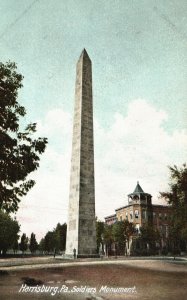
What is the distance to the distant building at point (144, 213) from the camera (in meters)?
66.7

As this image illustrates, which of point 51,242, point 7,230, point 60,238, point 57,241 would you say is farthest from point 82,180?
point 60,238

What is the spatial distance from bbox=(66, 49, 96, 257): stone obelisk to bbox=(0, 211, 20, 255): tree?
29.9 m

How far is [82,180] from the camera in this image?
2228 centimetres

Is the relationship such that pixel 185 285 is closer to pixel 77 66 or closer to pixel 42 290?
pixel 42 290

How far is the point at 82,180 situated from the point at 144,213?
159 ft

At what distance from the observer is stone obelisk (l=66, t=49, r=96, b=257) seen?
2159 cm

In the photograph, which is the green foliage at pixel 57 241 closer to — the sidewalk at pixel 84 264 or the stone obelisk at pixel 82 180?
the stone obelisk at pixel 82 180

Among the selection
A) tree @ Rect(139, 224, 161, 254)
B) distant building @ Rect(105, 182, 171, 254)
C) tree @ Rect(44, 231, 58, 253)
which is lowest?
tree @ Rect(44, 231, 58, 253)

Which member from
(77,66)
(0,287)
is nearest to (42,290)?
(0,287)

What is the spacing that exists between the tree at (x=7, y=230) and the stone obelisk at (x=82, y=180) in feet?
98.2

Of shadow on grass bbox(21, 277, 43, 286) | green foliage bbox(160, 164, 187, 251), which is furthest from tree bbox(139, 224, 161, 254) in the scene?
shadow on grass bbox(21, 277, 43, 286)

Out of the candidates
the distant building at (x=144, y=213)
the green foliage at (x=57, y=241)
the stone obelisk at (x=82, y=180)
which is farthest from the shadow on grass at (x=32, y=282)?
the green foliage at (x=57, y=241)

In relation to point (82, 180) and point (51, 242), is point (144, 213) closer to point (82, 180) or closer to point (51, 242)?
point (51, 242)

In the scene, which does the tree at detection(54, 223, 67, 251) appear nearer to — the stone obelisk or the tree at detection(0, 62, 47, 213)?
the stone obelisk
